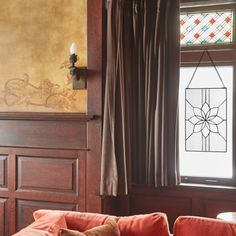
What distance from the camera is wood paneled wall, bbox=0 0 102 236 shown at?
3.11 metres

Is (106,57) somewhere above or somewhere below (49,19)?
below

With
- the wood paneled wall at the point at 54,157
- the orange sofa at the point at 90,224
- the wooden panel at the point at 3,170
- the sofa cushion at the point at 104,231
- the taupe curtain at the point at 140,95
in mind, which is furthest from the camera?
the wooden panel at the point at 3,170

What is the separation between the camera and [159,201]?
3266 mm

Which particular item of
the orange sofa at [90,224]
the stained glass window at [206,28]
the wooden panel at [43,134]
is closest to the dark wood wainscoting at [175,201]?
the wooden panel at [43,134]

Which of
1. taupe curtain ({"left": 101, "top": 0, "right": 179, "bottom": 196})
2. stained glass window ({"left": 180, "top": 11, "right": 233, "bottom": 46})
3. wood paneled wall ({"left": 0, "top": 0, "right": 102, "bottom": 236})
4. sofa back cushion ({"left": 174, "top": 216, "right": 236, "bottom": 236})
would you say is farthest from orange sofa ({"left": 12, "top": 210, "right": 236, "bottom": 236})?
stained glass window ({"left": 180, "top": 11, "right": 233, "bottom": 46})

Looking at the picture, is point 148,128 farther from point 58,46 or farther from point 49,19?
point 49,19

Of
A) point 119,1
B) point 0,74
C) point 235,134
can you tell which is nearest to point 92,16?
point 119,1

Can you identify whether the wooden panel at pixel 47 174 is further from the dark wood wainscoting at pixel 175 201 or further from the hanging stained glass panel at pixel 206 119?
the hanging stained glass panel at pixel 206 119

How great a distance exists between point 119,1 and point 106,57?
0.48m

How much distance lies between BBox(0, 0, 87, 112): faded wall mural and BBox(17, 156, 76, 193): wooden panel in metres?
0.47

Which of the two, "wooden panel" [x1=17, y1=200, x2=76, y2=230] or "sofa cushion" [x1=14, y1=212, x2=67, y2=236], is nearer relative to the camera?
"sofa cushion" [x1=14, y1=212, x2=67, y2=236]

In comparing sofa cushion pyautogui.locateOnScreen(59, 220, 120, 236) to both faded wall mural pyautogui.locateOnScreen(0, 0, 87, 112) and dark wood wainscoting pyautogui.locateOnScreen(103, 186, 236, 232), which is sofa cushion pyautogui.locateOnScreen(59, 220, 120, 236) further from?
faded wall mural pyautogui.locateOnScreen(0, 0, 87, 112)

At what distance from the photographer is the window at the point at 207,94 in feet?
10.3

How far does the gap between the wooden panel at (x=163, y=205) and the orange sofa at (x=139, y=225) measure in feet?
3.95
